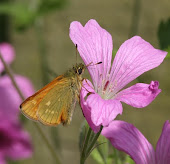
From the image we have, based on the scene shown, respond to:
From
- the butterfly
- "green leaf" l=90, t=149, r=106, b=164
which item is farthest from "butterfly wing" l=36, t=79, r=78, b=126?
→ "green leaf" l=90, t=149, r=106, b=164

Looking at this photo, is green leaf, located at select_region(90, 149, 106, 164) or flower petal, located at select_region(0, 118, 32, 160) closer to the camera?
green leaf, located at select_region(90, 149, 106, 164)

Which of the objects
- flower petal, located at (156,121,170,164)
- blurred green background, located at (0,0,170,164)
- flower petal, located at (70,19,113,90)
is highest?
flower petal, located at (70,19,113,90)

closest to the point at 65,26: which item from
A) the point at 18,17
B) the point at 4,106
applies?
the point at 18,17

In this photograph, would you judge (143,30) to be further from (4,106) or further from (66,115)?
(66,115)

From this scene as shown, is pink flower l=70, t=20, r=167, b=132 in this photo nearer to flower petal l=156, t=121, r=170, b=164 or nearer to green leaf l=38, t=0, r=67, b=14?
flower petal l=156, t=121, r=170, b=164

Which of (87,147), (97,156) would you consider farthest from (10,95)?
(87,147)

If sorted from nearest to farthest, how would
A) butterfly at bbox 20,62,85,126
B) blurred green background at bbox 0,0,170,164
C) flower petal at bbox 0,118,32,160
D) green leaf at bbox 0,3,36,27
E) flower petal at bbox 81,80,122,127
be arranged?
1. flower petal at bbox 81,80,122,127
2. butterfly at bbox 20,62,85,126
3. flower petal at bbox 0,118,32,160
4. green leaf at bbox 0,3,36,27
5. blurred green background at bbox 0,0,170,164
